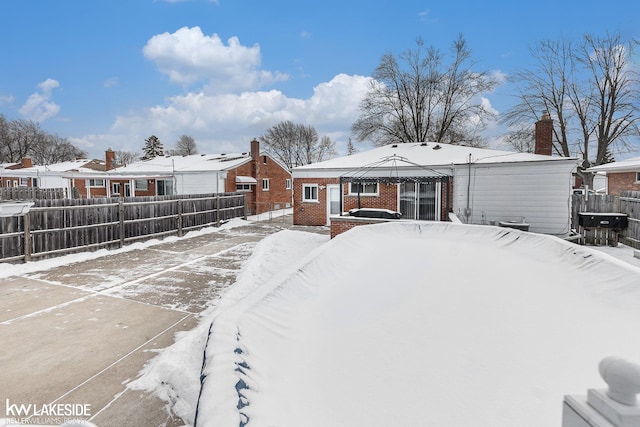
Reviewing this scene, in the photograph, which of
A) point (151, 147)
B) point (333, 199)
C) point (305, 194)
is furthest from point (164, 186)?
point (151, 147)

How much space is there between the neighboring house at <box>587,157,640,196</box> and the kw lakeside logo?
23.3m

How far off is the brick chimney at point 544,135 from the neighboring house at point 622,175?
661cm

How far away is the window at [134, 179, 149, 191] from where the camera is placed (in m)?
23.6

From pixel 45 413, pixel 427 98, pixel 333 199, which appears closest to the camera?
pixel 45 413

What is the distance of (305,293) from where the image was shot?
329 centimetres

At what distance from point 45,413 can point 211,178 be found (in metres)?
18.2

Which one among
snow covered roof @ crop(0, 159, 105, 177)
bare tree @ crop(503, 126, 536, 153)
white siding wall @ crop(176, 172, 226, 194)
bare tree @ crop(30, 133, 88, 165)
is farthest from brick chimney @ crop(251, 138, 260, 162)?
bare tree @ crop(30, 133, 88, 165)

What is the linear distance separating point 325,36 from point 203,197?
9775 mm

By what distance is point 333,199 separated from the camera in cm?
1636

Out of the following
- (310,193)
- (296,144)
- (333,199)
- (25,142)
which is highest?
(25,142)

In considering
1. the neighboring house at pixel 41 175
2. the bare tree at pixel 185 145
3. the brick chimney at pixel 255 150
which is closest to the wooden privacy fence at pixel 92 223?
the brick chimney at pixel 255 150

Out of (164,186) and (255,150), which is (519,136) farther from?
(164,186)

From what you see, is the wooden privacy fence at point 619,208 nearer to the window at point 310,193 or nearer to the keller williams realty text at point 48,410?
the window at point 310,193

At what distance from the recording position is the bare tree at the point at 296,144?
4769 cm
